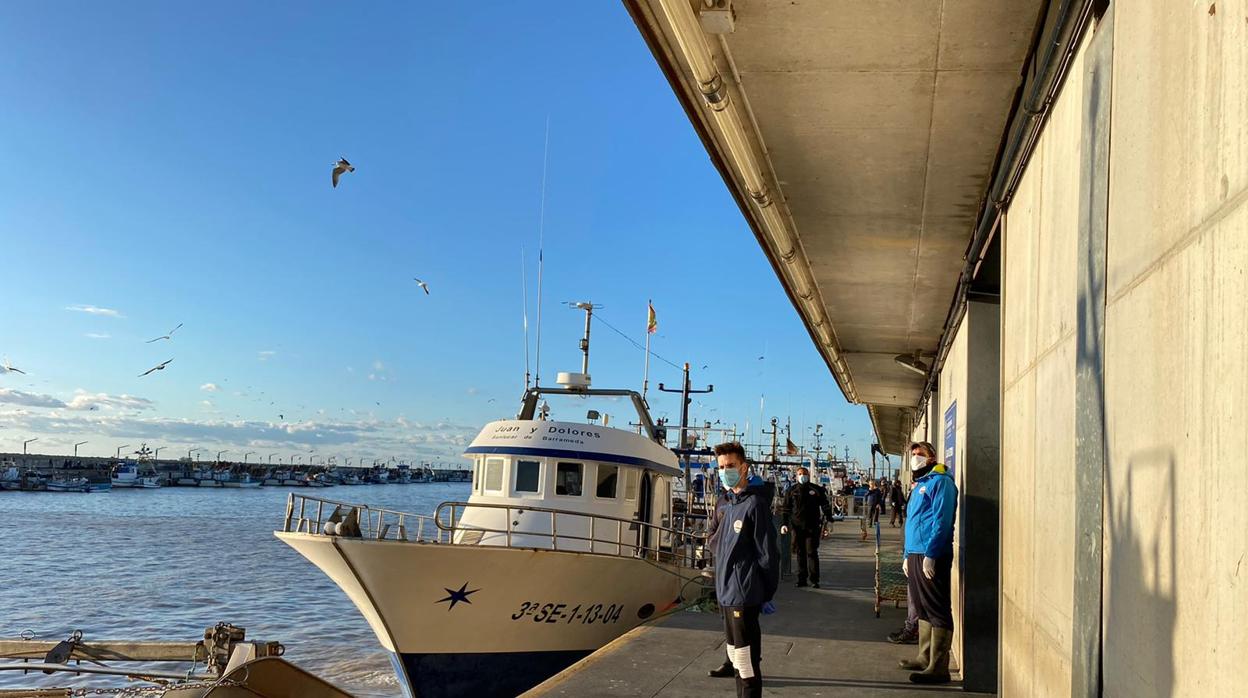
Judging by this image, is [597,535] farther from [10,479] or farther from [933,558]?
[10,479]

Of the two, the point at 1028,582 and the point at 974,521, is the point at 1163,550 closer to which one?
the point at 1028,582

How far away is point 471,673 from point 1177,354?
969cm

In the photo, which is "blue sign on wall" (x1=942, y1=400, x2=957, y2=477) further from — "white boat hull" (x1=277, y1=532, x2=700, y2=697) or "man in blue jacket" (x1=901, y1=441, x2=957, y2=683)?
"white boat hull" (x1=277, y1=532, x2=700, y2=697)

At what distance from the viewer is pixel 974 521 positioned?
8.10m

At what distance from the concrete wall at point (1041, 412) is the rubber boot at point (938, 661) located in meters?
1.57

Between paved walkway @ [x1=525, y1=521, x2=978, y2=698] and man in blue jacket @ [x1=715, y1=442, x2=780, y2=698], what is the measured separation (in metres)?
1.13

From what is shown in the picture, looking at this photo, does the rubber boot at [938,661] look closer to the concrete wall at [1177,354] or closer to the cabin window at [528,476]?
the concrete wall at [1177,354]

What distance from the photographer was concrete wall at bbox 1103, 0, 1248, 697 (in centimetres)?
228

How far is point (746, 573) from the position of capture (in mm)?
6285

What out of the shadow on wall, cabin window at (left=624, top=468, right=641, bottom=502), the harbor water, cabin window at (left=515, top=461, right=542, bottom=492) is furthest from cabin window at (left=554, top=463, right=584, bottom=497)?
the shadow on wall

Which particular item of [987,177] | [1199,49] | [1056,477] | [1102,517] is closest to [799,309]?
[987,177]

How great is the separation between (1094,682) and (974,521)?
4695 millimetres

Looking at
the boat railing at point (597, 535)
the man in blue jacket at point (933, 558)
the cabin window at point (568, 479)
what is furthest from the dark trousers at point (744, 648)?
the cabin window at point (568, 479)

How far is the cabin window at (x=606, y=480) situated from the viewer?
45.6 ft
